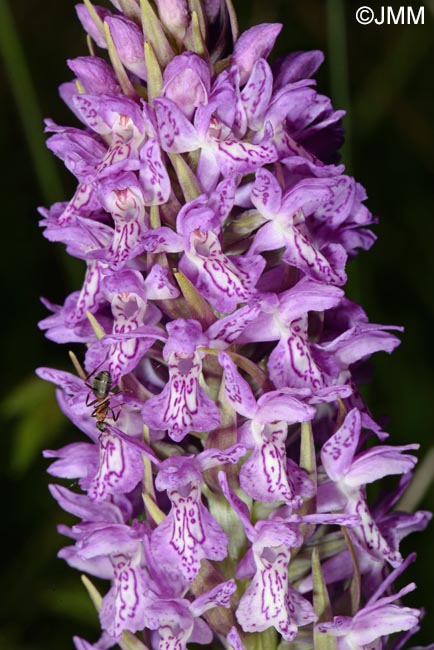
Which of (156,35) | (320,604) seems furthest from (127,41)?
(320,604)

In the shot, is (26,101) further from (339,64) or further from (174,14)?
(174,14)

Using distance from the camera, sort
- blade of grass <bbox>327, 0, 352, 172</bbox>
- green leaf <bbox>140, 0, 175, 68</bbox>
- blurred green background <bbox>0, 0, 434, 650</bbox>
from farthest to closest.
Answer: blurred green background <bbox>0, 0, 434, 650</bbox>, blade of grass <bbox>327, 0, 352, 172</bbox>, green leaf <bbox>140, 0, 175, 68</bbox>

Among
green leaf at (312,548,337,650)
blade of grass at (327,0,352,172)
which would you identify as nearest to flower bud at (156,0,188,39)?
green leaf at (312,548,337,650)

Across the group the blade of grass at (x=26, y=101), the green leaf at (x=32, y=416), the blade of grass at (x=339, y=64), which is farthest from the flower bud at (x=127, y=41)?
the blade of grass at (x=26, y=101)

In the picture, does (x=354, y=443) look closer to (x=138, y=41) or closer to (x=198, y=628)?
(x=198, y=628)

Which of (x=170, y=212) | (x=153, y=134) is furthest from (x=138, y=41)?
(x=170, y=212)

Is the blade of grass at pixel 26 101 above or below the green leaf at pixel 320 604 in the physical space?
above

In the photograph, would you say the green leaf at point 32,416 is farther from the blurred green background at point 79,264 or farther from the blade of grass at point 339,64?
the blade of grass at point 339,64

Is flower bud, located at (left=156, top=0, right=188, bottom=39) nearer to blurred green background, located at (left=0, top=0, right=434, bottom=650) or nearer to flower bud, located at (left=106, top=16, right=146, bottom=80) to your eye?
flower bud, located at (left=106, top=16, right=146, bottom=80)

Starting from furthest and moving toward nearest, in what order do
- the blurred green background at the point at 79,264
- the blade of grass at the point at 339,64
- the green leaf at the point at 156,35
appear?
the blurred green background at the point at 79,264 < the blade of grass at the point at 339,64 < the green leaf at the point at 156,35
